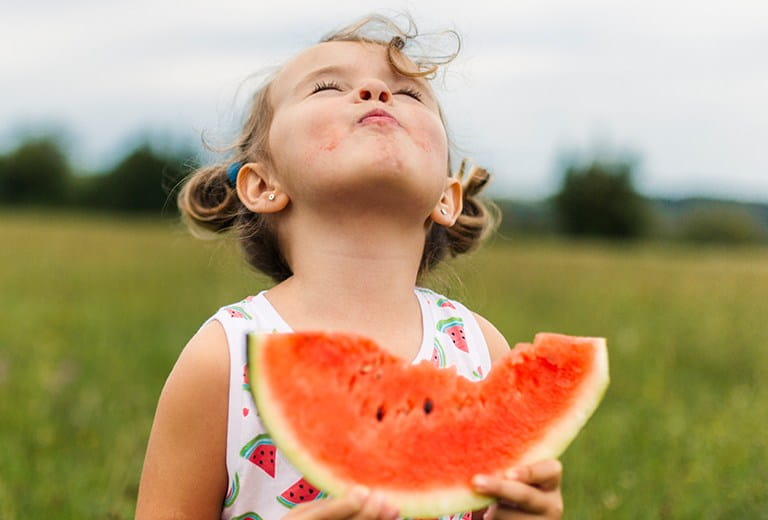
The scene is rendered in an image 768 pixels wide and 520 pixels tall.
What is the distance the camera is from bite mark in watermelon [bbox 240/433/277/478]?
1718mm

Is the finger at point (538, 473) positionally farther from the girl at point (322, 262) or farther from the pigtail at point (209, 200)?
the pigtail at point (209, 200)

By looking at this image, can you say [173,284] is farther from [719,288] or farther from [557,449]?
[557,449]

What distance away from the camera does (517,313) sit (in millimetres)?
6992

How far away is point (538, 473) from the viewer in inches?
57.8

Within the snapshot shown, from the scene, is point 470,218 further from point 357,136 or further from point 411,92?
point 357,136

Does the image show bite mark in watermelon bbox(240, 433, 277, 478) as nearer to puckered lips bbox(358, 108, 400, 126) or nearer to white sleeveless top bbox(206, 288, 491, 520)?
white sleeveless top bbox(206, 288, 491, 520)

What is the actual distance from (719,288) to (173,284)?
565cm

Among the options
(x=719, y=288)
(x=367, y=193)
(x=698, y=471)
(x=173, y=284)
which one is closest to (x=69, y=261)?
(x=173, y=284)

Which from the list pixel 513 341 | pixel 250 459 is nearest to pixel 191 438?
pixel 250 459

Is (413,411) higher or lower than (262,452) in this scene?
higher

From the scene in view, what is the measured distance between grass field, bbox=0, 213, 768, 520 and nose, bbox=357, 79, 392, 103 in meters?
0.80

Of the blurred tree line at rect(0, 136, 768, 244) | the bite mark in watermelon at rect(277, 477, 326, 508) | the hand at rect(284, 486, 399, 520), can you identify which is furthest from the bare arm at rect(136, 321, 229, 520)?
the blurred tree line at rect(0, 136, 768, 244)

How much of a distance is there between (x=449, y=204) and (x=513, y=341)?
3.43 meters

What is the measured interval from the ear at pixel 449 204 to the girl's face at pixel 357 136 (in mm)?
180
